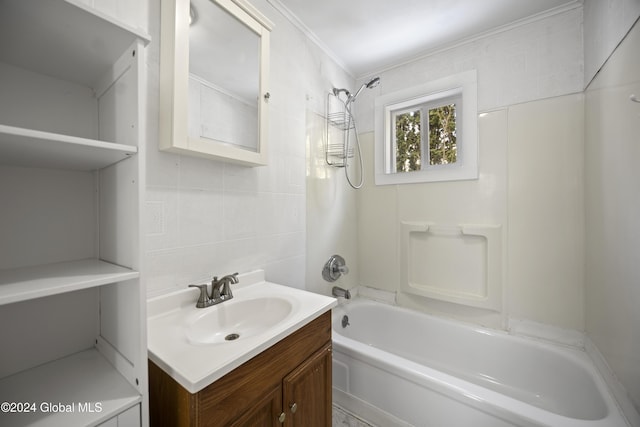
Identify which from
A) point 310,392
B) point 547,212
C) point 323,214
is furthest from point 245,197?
point 547,212

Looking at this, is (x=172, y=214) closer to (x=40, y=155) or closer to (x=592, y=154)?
(x=40, y=155)

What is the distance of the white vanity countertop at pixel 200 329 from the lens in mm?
645

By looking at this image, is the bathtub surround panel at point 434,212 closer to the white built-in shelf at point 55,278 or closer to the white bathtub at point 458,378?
the white bathtub at point 458,378

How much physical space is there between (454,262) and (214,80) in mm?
1892

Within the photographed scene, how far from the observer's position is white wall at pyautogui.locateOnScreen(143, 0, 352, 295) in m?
0.99

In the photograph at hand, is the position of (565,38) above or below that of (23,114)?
above

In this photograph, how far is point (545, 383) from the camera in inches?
58.1

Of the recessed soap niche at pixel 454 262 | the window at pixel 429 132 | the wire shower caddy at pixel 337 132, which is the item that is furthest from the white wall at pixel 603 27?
the wire shower caddy at pixel 337 132

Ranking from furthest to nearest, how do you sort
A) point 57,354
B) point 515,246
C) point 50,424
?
point 515,246 < point 57,354 < point 50,424

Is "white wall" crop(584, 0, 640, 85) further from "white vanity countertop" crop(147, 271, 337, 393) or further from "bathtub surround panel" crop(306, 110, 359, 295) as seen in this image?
"white vanity countertop" crop(147, 271, 337, 393)

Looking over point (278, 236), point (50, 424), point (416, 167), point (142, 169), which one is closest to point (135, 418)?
point (50, 424)

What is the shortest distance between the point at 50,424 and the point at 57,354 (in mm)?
294

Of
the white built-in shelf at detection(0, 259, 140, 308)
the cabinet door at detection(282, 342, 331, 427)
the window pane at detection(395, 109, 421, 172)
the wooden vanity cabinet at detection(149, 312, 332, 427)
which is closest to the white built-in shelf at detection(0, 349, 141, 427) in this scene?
the wooden vanity cabinet at detection(149, 312, 332, 427)

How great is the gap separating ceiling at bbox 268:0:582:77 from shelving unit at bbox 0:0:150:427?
1.20 meters
